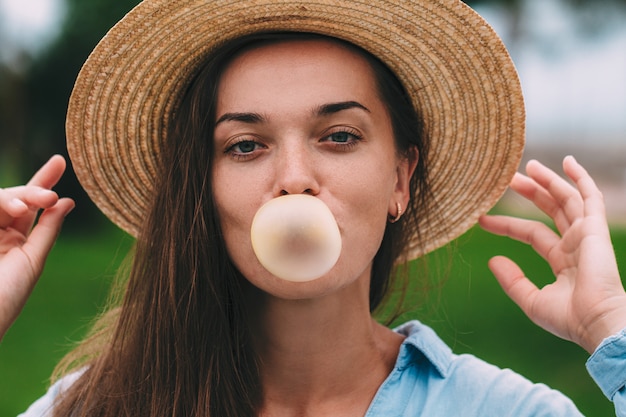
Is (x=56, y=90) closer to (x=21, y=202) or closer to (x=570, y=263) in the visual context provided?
(x=21, y=202)

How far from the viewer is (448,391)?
7.16ft

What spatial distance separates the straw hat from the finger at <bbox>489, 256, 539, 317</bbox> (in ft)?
0.59

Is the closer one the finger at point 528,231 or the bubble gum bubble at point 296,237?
the bubble gum bubble at point 296,237

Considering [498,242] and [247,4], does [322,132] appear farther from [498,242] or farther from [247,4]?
[498,242]

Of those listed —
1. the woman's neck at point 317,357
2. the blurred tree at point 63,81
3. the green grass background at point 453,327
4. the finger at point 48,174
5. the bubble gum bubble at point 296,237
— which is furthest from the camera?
the blurred tree at point 63,81

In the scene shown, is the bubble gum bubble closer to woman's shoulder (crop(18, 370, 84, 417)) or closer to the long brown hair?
the long brown hair

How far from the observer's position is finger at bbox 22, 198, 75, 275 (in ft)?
7.52

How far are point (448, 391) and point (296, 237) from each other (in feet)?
2.36

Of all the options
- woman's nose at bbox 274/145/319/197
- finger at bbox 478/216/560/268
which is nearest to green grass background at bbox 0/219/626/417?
finger at bbox 478/216/560/268

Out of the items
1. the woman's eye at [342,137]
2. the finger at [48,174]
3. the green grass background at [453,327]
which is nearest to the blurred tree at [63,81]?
the green grass background at [453,327]

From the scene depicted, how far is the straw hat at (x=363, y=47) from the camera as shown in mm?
2059

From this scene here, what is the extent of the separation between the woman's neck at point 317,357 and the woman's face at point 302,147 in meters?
0.23

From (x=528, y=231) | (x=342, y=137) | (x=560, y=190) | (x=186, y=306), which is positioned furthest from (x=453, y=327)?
(x=342, y=137)

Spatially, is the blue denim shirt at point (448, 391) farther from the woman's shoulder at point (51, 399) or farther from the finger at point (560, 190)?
the finger at point (560, 190)
